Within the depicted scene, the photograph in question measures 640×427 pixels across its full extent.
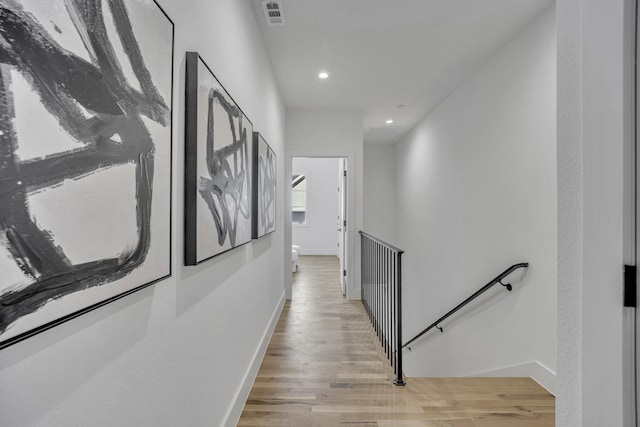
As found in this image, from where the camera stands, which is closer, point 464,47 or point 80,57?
point 80,57

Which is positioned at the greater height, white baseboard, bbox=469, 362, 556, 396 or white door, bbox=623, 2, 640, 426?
white door, bbox=623, 2, 640, 426

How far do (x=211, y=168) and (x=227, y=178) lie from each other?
0.23m

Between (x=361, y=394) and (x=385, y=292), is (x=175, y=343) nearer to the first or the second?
(x=361, y=394)

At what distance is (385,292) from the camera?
307 centimetres

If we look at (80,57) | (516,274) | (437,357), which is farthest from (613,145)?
(437,357)

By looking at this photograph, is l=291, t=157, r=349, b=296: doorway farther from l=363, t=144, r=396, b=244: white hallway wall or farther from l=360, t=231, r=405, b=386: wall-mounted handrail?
l=360, t=231, r=405, b=386: wall-mounted handrail

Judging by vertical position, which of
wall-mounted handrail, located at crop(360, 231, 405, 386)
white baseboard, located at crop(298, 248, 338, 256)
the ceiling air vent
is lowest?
white baseboard, located at crop(298, 248, 338, 256)

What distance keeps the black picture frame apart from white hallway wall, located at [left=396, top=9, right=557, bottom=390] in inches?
81.7

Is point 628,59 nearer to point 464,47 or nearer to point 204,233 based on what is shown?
point 204,233

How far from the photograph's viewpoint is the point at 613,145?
2.43 ft

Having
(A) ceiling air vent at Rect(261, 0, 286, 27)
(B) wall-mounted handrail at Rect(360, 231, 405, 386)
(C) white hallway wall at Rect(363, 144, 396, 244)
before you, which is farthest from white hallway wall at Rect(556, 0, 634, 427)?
(C) white hallway wall at Rect(363, 144, 396, 244)

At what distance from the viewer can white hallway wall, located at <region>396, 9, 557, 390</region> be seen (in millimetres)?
2367

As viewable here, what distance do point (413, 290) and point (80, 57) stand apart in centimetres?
563

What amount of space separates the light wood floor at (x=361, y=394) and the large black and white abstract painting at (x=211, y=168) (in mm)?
1097
